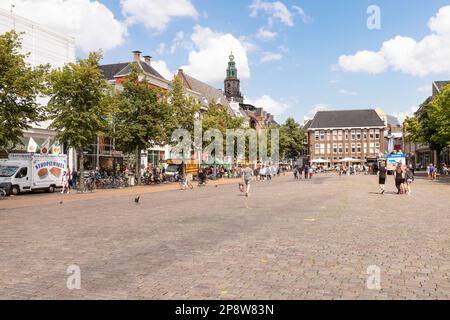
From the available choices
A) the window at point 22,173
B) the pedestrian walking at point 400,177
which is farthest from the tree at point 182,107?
the pedestrian walking at point 400,177

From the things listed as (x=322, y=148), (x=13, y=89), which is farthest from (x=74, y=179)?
(x=322, y=148)

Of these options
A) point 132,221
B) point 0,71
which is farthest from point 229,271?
point 0,71

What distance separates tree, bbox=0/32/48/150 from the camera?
74.9 feet

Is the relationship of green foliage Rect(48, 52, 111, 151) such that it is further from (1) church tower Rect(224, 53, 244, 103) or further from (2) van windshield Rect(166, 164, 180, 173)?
(1) church tower Rect(224, 53, 244, 103)

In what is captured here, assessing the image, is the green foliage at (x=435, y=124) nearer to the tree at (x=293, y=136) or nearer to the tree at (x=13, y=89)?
the tree at (x=13, y=89)

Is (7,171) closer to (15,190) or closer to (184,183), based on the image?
(15,190)

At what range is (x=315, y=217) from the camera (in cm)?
1327

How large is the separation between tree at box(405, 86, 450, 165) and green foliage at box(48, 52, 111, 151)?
34.6m

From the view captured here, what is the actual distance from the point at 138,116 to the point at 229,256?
31.4m

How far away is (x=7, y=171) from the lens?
28.5 meters

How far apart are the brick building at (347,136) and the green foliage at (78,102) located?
92.8 metres

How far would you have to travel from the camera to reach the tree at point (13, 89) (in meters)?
22.8

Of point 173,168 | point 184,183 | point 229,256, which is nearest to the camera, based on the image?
point 229,256

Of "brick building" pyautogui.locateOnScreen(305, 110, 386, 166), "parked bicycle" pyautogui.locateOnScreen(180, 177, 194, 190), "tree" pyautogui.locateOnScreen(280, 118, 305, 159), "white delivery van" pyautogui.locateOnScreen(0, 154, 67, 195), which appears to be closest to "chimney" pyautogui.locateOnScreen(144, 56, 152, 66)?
"white delivery van" pyautogui.locateOnScreen(0, 154, 67, 195)
